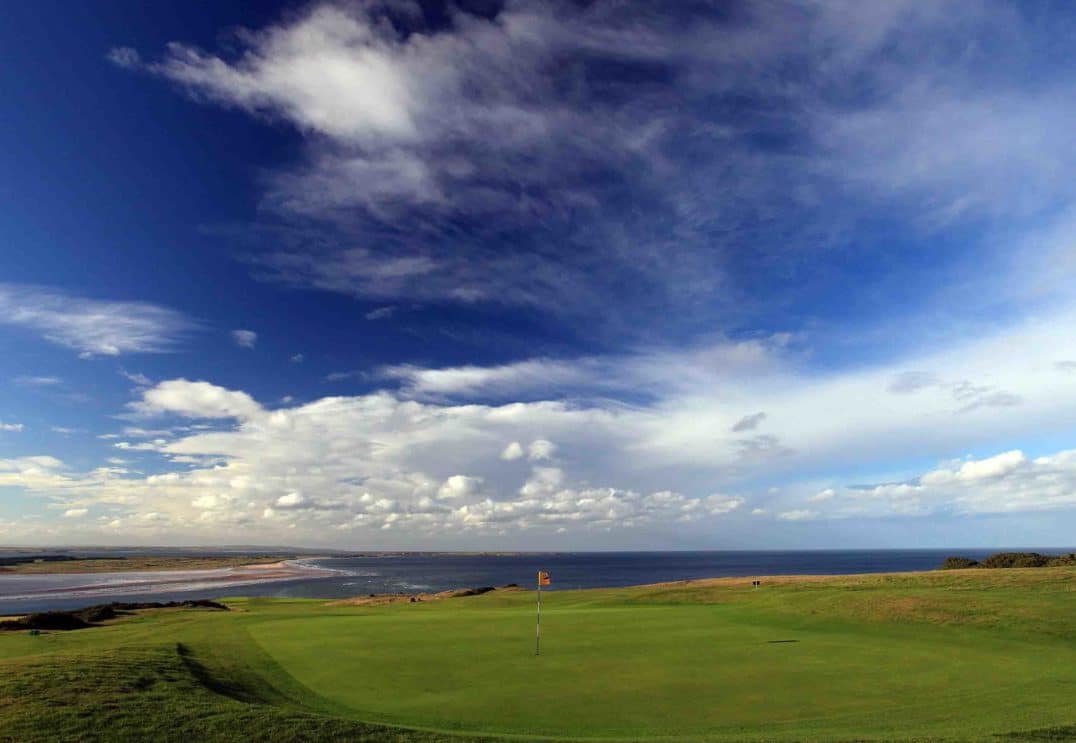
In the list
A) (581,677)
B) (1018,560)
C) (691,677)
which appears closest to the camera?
(691,677)

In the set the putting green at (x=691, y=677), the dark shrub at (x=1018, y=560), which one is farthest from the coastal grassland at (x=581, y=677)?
the dark shrub at (x=1018, y=560)

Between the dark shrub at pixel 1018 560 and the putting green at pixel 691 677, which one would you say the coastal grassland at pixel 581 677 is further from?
the dark shrub at pixel 1018 560

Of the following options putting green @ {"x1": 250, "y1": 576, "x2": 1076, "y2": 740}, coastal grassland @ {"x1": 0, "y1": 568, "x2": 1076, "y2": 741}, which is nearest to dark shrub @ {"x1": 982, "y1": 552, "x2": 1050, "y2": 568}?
coastal grassland @ {"x1": 0, "y1": 568, "x2": 1076, "y2": 741}

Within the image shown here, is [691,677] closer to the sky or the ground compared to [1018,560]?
closer to the sky

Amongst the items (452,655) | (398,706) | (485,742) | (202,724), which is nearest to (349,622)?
(452,655)

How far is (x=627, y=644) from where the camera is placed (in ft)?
83.7

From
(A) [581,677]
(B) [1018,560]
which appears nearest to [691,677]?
(A) [581,677]

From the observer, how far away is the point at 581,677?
19.5m

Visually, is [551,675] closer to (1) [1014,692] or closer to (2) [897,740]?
(2) [897,740]

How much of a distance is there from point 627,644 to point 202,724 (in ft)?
54.3

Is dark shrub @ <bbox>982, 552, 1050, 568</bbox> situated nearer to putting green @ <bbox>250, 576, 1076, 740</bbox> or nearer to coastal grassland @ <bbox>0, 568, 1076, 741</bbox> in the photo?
coastal grassland @ <bbox>0, 568, 1076, 741</bbox>

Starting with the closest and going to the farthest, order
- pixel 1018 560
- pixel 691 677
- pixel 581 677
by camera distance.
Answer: pixel 691 677, pixel 581 677, pixel 1018 560

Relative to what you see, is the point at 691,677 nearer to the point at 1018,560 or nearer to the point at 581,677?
the point at 581,677

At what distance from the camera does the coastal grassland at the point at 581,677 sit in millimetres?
13859
